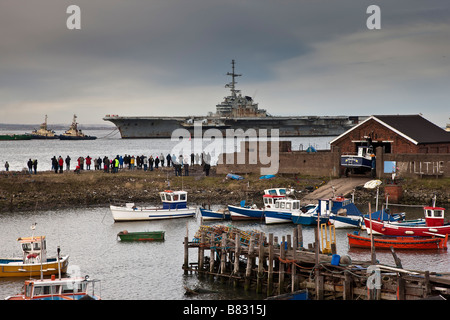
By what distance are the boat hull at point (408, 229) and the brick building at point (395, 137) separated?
18.7 metres

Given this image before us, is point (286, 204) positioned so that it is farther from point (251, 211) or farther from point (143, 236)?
point (143, 236)

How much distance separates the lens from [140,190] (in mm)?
53031

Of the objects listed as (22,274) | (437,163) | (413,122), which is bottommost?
(22,274)

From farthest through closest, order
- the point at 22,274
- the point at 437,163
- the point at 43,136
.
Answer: the point at 43,136
the point at 437,163
the point at 22,274

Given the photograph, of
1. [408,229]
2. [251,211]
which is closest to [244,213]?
[251,211]

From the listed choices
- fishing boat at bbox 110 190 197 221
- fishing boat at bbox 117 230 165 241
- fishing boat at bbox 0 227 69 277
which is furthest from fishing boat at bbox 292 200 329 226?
fishing boat at bbox 0 227 69 277

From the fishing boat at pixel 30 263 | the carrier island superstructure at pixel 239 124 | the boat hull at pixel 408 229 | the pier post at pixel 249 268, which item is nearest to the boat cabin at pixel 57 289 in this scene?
the fishing boat at pixel 30 263

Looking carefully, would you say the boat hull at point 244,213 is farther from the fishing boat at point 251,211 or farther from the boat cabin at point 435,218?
the boat cabin at point 435,218

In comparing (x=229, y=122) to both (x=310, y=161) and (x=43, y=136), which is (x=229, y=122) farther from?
(x=310, y=161)

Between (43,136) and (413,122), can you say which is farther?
(43,136)

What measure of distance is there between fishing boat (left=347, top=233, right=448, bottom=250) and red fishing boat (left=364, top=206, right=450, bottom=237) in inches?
40.8
